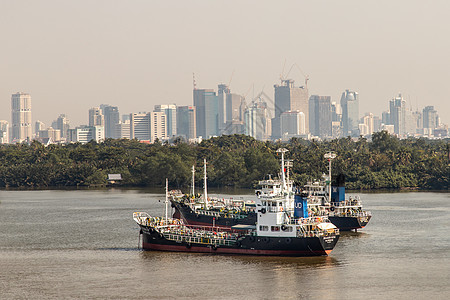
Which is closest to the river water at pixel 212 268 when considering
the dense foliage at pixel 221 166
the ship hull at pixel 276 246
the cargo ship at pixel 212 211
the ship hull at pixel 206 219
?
the ship hull at pixel 276 246

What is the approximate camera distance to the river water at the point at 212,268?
4312 cm

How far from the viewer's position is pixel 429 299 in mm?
41000

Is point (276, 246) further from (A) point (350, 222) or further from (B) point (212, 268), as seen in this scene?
(A) point (350, 222)

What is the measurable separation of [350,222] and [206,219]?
42.5 ft

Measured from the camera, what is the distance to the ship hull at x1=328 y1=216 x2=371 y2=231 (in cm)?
6775

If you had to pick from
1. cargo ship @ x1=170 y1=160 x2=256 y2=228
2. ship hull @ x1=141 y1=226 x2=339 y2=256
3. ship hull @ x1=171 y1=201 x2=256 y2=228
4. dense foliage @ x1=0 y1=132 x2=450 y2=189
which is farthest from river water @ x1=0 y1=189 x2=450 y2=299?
Result: dense foliage @ x1=0 y1=132 x2=450 y2=189

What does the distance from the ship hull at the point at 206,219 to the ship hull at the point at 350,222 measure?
23.4ft

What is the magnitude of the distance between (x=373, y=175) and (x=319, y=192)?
54.7 metres

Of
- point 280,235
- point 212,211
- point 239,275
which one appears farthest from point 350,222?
point 239,275

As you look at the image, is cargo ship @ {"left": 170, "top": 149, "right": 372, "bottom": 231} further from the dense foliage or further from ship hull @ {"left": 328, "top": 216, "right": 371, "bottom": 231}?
the dense foliage

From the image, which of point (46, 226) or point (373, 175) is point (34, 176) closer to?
point (373, 175)

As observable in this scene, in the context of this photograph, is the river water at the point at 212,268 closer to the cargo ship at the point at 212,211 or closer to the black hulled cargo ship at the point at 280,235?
the black hulled cargo ship at the point at 280,235

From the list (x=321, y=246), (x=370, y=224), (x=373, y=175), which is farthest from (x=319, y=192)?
(x=373, y=175)

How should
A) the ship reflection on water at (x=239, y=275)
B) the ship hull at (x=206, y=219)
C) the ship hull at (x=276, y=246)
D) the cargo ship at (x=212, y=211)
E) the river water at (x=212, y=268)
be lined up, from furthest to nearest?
1. the cargo ship at (x=212, y=211)
2. the ship hull at (x=206, y=219)
3. the ship hull at (x=276, y=246)
4. the river water at (x=212, y=268)
5. the ship reflection on water at (x=239, y=275)
